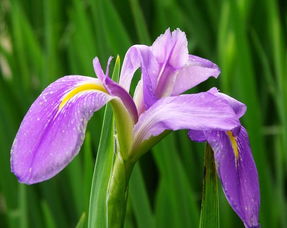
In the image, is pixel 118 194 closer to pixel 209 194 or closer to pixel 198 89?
pixel 209 194

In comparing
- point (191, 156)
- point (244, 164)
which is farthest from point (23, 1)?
point (244, 164)

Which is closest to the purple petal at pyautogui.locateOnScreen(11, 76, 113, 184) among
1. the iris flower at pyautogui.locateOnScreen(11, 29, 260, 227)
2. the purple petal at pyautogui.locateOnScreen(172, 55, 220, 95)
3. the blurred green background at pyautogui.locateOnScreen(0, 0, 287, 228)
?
the iris flower at pyautogui.locateOnScreen(11, 29, 260, 227)

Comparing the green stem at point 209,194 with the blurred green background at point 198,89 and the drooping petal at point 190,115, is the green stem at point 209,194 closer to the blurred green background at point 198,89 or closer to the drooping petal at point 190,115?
the drooping petal at point 190,115

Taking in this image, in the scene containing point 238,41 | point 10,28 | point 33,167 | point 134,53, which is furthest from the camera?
point 10,28

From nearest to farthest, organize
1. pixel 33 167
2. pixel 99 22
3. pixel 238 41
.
Answer: pixel 33 167
pixel 99 22
pixel 238 41

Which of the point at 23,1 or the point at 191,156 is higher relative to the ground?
the point at 23,1

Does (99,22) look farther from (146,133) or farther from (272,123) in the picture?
(272,123)

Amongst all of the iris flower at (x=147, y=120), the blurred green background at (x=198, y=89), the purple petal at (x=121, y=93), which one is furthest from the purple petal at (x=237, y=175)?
the blurred green background at (x=198, y=89)

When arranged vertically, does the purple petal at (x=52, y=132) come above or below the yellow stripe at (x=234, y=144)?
above
